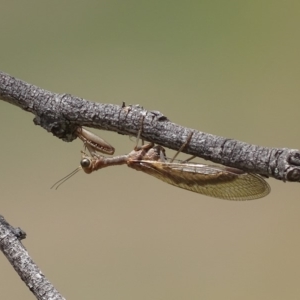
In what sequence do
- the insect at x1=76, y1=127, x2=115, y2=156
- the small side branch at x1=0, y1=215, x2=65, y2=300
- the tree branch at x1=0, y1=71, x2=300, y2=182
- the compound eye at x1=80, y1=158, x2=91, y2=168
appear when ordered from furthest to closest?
the compound eye at x1=80, y1=158, x2=91, y2=168, the insect at x1=76, y1=127, x2=115, y2=156, the small side branch at x1=0, y1=215, x2=65, y2=300, the tree branch at x1=0, y1=71, x2=300, y2=182

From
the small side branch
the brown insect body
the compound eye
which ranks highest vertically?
the brown insect body

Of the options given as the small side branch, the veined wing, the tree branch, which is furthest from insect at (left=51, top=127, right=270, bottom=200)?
the small side branch

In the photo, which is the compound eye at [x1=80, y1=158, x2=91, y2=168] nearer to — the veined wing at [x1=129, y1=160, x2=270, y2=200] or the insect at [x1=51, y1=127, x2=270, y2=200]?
the insect at [x1=51, y1=127, x2=270, y2=200]

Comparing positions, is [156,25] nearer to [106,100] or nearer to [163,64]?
[163,64]

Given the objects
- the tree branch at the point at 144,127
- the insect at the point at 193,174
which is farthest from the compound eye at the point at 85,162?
the tree branch at the point at 144,127

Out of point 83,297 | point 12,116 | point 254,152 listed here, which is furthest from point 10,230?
point 12,116

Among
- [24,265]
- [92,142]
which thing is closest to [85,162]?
[92,142]
